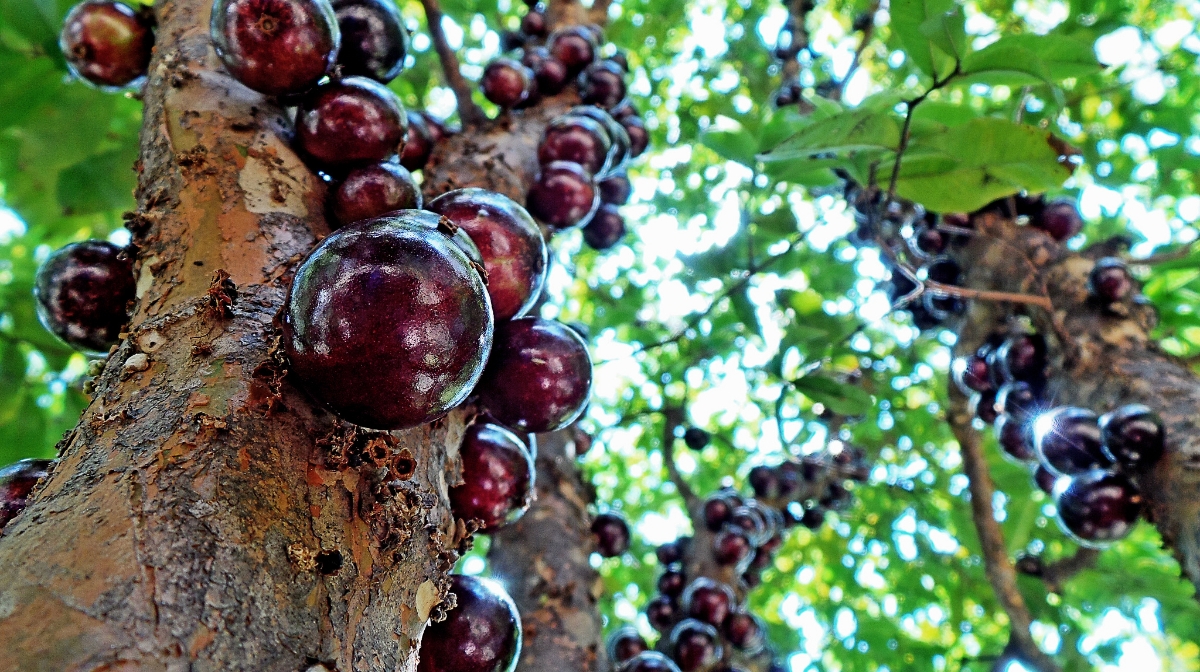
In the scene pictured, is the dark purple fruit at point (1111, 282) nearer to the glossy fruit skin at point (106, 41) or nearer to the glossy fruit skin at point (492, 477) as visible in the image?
the glossy fruit skin at point (492, 477)

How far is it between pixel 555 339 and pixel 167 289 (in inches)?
23.2

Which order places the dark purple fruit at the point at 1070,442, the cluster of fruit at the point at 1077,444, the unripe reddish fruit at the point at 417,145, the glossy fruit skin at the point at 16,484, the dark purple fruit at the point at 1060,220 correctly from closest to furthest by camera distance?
the glossy fruit skin at the point at 16,484
the unripe reddish fruit at the point at 417,145
the cluster of fruit at the point at 1077,444
the dark purple fruit at the point at 1070,442
the dark purple fruit at the point at 1060,220

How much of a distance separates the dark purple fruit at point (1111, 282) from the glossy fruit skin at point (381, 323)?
2.42m

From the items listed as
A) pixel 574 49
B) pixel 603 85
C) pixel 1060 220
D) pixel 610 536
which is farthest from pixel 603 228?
pixel 1060 220

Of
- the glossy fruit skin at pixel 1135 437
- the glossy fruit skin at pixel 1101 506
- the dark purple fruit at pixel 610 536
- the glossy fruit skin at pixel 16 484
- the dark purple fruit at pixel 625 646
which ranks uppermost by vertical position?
the glossy fruit skin at pixel 16 484

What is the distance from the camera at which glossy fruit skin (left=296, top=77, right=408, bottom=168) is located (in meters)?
1.35

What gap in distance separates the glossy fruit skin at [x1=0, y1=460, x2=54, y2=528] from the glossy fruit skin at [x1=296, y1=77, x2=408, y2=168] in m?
0.66

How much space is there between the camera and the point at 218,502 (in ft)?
2.41

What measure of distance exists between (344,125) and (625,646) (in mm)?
2404

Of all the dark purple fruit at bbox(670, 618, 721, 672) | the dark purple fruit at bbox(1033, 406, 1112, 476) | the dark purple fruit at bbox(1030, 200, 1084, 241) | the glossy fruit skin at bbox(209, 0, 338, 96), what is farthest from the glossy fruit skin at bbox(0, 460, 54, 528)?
the dark purple fruit at bbox(1030, 200, 1084, 241)

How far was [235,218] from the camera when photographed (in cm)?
111

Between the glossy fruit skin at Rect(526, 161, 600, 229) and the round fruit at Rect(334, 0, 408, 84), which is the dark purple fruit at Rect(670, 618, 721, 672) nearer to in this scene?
the glossy fruit skin at Rect(526, 161, 600, 229)

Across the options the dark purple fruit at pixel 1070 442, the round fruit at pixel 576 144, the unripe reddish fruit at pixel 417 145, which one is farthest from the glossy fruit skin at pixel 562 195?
the dark purple fruit at pixel 1070 442

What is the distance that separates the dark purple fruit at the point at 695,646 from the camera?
2.80m
